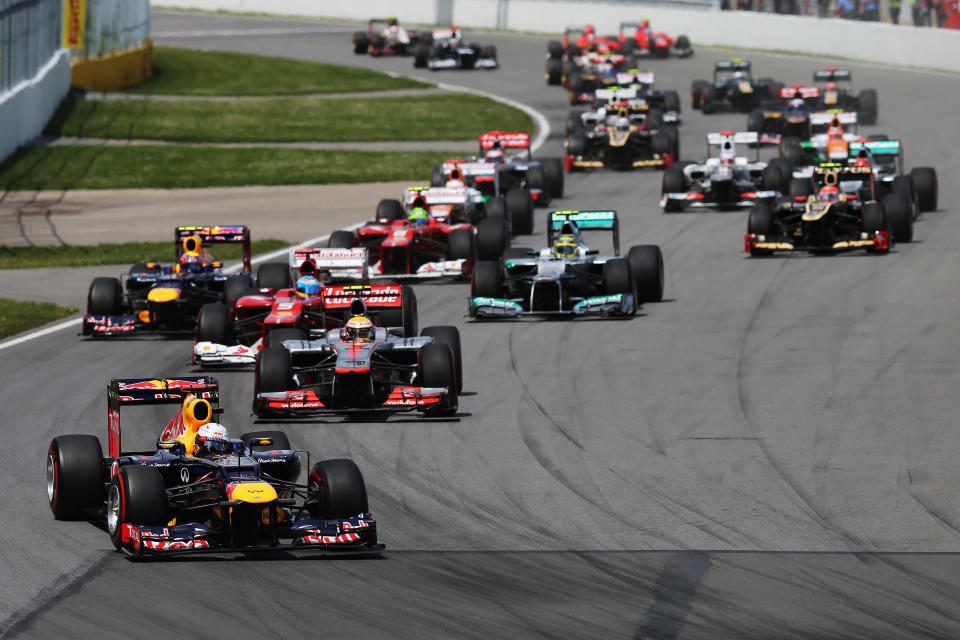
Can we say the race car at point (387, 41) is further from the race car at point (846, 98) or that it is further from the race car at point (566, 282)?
the race car at point (566, 282)

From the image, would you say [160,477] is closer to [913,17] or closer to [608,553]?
[608,553]

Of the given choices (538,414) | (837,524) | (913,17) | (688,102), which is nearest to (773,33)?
(913,17)

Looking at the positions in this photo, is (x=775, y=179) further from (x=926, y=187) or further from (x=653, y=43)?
(x=653, y=43)

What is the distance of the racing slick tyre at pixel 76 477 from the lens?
1573 centimetres

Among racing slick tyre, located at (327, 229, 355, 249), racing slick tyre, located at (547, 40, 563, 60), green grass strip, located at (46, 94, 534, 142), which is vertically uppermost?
racing slick tyre, located at (547, 40, 563, 60)

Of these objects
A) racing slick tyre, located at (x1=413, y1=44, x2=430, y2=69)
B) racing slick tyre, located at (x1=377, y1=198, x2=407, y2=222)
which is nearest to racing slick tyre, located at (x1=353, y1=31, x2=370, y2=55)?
racing slick tyre, located at (x1=413, y1=44, x2=430, y2=69)

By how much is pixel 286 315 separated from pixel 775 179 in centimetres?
1784

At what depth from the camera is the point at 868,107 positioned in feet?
178

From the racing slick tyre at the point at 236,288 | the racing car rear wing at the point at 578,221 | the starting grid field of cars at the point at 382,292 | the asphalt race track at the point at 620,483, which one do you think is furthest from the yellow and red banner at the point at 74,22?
the racing slick tyre at the point at 236,288

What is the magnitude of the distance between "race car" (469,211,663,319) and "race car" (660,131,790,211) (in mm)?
11095

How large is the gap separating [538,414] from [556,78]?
154ft

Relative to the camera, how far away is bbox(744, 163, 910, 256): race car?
33656 mm

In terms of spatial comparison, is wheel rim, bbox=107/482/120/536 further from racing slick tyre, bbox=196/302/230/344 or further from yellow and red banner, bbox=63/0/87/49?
yellow and red banner, bbox=63/0/87/49

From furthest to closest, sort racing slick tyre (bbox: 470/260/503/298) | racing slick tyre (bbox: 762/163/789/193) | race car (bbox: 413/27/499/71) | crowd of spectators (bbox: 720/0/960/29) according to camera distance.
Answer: race car (bbox: 413/27/499/71) < crowd of spectators (bbox: 720/0/960/29) < racing slick tyre (bbox: 762/163/789/193) < racing slick tyre (bbox: 470/260/503/298)
